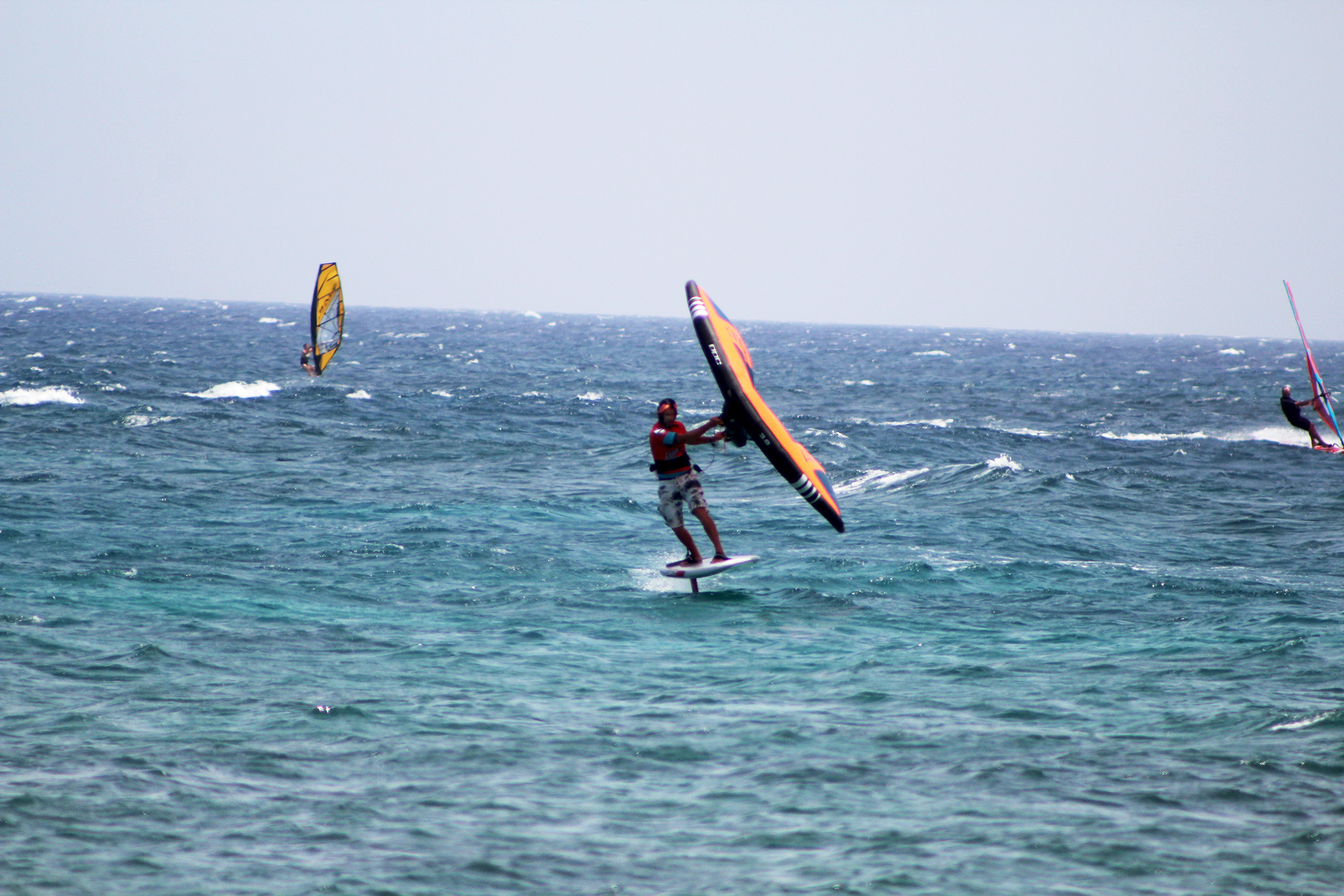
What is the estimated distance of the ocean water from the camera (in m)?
7.69

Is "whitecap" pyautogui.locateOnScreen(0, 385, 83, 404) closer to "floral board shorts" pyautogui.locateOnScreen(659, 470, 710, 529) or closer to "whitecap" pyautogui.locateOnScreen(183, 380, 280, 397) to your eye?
"whitecap" pyautogui.locateOnScreen(183, 380, 280, 397)

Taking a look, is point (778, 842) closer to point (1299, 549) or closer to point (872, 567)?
point (872, 567)

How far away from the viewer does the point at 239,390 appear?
4481cm

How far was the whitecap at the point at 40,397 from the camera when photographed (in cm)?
3650

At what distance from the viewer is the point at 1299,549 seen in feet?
68.1

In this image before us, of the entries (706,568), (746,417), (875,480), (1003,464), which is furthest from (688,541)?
(1003,464)

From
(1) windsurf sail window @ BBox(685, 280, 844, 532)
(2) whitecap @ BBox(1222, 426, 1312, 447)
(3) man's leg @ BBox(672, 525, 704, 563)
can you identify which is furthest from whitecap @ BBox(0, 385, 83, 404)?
(2) whitecap @ BBox(1222, 426, 1312, 447)

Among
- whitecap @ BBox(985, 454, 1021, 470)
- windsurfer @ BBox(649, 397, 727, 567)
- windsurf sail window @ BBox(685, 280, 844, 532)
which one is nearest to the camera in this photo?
windsurf sail window @ BBox(685, 280, 844, 532)

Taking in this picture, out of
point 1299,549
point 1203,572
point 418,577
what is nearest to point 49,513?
point 418,577

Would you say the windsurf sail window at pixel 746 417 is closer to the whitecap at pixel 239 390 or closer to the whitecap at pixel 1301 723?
the whitecap at pixel 1301 723

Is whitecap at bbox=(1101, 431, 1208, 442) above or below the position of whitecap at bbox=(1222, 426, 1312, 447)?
below

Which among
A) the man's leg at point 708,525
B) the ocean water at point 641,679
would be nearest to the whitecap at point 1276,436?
the ocean water at point 641,679

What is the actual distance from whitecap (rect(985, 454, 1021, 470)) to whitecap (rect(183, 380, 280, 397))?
26.8 metres

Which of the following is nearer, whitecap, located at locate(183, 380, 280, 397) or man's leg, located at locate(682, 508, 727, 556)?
man's leg, located at locate(682, 508, 727, 556)
